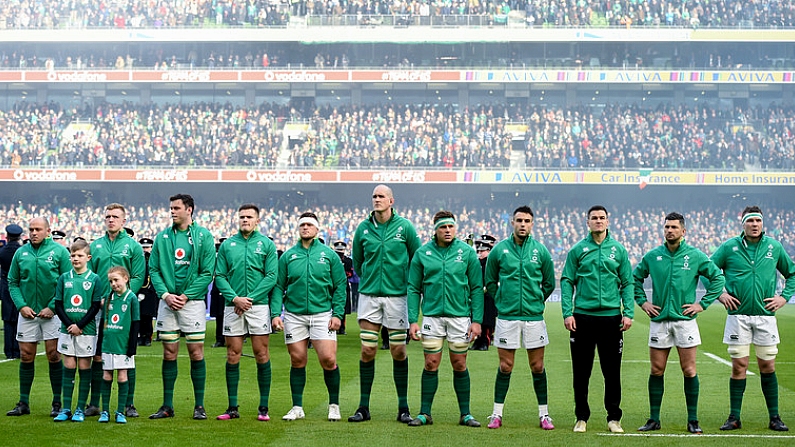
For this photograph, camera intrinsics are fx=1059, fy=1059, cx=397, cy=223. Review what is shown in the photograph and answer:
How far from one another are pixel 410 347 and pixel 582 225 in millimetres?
30445

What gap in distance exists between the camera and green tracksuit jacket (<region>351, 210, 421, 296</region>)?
34.6 ft

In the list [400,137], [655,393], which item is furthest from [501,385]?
[400,137]

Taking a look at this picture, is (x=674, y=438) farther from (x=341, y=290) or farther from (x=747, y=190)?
(x=747, y=190)

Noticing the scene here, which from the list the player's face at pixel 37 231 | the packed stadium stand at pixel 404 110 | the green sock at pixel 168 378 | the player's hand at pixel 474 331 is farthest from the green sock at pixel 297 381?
the packed stadium stand at pixel 404 110

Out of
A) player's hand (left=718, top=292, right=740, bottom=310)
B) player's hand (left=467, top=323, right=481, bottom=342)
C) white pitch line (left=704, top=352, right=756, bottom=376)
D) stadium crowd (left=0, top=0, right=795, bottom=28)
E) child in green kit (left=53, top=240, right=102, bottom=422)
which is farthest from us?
stadium crowd (left=0, top=0, right=795, bottom=28)

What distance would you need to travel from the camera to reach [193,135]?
5175cm

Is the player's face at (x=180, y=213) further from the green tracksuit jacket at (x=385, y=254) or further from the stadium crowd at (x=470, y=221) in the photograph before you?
the stadium crowd at (x=470, y=221)

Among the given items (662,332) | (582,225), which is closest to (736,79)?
(582,225)

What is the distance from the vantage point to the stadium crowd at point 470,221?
4812 centimetres

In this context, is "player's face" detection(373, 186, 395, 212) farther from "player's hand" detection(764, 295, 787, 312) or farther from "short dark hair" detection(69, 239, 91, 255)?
"player's hand" detection(764, 295, 787, 312)

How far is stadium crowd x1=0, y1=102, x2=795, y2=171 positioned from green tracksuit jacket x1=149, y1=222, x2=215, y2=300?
1524 inches

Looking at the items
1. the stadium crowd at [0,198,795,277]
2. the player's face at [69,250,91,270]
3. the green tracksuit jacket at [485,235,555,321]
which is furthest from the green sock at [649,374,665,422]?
the stadium crowd at [0,198,795,277]

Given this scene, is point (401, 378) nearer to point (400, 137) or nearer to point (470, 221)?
point (470, 221)

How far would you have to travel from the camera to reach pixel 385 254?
1056 cm
